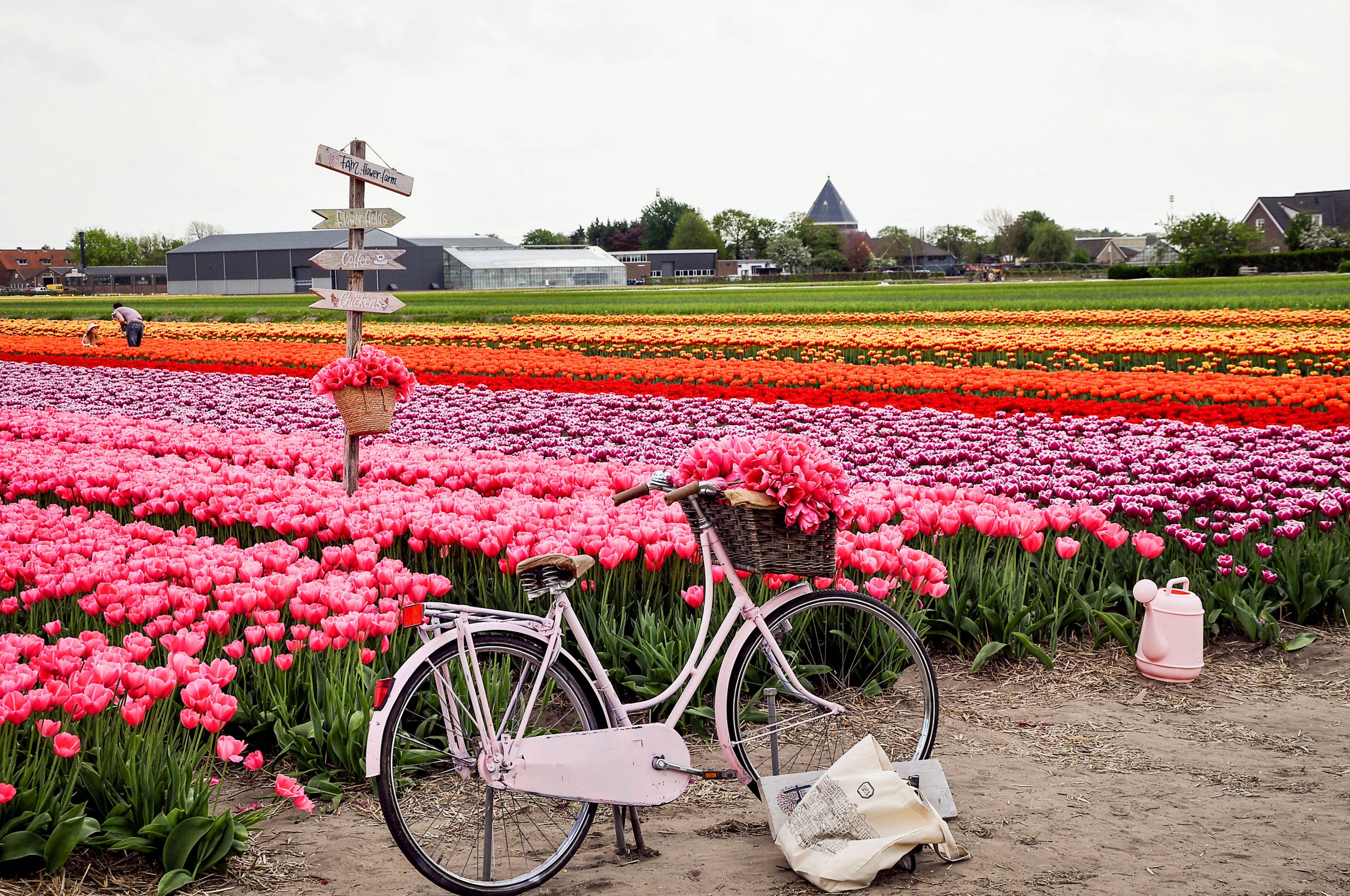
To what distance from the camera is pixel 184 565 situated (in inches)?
201

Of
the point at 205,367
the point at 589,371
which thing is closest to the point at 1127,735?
the point at 589,371

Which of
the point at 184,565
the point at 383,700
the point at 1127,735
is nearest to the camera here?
the point at 383,700

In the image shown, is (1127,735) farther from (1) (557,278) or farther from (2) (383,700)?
(1) (557,278)

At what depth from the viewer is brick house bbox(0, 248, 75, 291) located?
5458 inches

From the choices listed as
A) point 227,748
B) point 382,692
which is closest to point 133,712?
point 227,748

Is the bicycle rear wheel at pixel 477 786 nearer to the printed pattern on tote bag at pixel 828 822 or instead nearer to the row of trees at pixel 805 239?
the printed pattern on tote bag at pixel 828 822

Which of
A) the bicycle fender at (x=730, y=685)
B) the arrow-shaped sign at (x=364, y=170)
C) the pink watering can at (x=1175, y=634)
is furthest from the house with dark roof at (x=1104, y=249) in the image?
the bicycle fender at (x=730, y=685)

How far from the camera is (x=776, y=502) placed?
353 centimetres

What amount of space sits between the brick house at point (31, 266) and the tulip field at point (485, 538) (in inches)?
5434

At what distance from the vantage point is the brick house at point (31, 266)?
13862cm

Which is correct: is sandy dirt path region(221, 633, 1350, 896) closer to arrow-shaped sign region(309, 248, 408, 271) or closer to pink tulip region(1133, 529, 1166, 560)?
pink tulip region(1133, 529, 1166, 560)

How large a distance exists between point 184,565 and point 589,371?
461 inches

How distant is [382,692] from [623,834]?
937mm

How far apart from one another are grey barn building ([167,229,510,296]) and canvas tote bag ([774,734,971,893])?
83.7 metres
